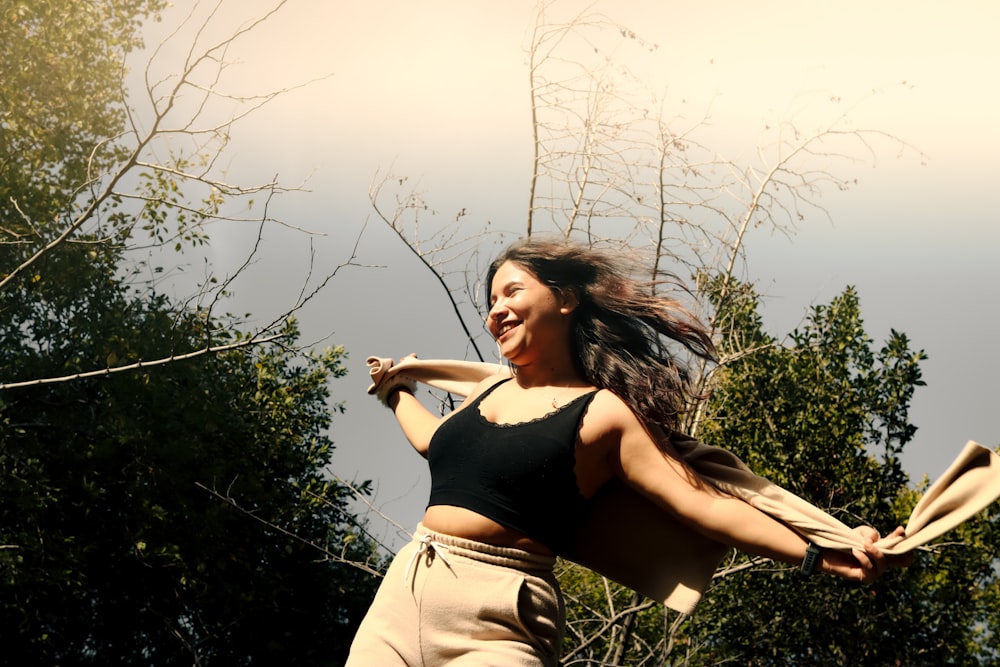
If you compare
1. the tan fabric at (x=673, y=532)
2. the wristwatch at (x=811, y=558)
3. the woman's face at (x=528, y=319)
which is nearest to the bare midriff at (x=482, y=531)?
the tan fabric at (x=673, y=532)

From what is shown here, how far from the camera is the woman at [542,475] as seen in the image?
2424 mm

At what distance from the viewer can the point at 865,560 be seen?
235 cm

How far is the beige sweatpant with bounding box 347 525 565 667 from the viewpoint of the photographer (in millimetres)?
2406

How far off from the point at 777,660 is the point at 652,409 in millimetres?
5400

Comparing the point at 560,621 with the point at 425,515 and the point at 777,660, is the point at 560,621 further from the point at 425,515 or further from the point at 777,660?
the point at 777,660

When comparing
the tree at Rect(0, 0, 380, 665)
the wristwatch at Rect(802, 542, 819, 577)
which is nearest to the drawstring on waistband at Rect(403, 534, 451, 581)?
the wristwatch at Rect(802, 542, 819, 577)

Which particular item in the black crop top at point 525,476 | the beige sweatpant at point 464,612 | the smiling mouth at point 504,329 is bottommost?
the beige sweatpant at point 464,612

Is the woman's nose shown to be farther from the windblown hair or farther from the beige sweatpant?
the beige sweatpant

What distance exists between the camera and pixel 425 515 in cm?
262

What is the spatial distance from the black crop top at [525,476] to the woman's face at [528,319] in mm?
193

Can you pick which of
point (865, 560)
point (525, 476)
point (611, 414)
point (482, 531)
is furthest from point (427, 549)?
point (865, 560)

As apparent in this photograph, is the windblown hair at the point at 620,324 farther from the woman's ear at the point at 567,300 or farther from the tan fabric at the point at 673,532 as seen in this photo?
the tan fabric at the point at 673,532

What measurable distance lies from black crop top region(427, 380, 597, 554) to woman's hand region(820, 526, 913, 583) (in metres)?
0.55

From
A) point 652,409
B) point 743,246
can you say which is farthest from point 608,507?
point 743,246
